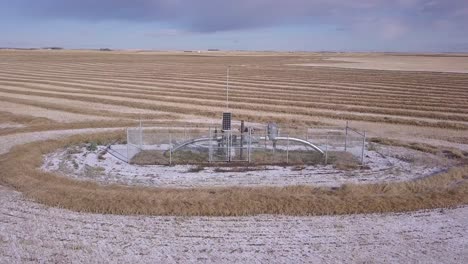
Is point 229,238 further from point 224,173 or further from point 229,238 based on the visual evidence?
point 224,173

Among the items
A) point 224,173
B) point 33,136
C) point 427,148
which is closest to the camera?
point 224,173

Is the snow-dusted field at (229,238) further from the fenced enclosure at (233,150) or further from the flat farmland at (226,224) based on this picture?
the fenced enclosure at (233,150)

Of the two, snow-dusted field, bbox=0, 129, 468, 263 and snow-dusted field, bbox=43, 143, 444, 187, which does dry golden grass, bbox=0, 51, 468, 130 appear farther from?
snow-dusted field, bbox=0, 129, 468, 263

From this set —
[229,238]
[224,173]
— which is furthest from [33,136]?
[229,238]

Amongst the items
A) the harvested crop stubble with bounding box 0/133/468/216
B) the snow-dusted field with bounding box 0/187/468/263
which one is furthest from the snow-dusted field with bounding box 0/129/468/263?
the harvested crop stubble with bounding box 0/133/468/216

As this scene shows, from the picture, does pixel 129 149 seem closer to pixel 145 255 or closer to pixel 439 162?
pixel 145 255

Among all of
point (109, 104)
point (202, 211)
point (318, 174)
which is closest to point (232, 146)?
point (318, 174)

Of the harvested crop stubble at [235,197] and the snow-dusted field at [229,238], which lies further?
the harvested crop stubble at [235,197]

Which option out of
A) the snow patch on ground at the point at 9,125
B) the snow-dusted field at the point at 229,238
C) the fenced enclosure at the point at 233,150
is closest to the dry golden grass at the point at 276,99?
the snow patch on ground at the point at 9,125

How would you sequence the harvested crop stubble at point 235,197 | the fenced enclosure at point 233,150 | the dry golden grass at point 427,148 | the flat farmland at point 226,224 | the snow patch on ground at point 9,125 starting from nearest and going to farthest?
the flat farmland at point 226,224, the harvested crop stubble at point 235,197, the fenced enclosure at point 233,150, the dry golden grass at point 427,148, the snow patch on ground at point 9,125
